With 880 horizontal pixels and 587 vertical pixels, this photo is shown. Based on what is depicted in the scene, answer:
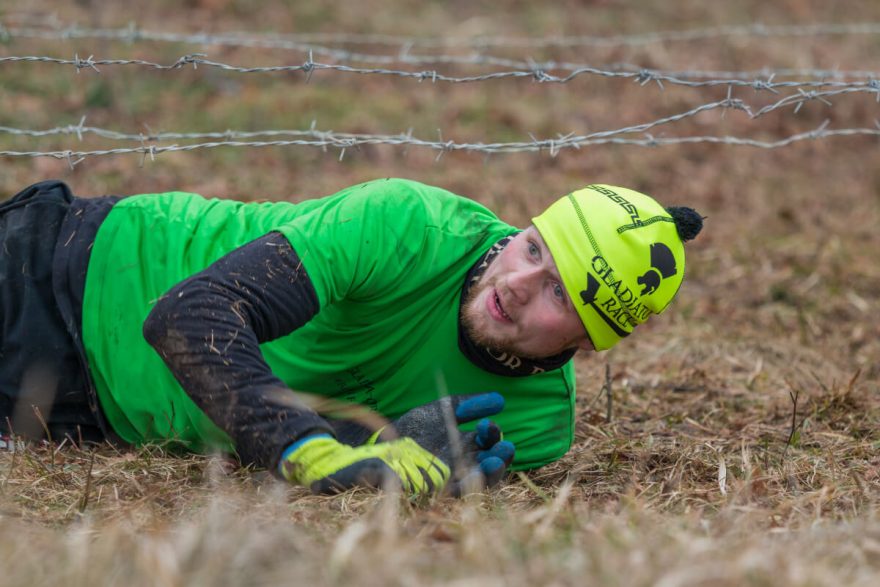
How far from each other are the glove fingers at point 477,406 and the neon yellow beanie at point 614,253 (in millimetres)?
363

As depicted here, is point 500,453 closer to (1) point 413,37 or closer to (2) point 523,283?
(2) point 523,283

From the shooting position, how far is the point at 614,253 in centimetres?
335

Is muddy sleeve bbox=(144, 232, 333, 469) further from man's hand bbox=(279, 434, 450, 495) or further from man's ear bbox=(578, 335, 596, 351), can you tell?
man's ear bbox=(578, 335, 596, 351)

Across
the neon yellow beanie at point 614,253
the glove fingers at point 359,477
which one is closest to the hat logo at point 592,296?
the neon yellow beanie at point 614,253

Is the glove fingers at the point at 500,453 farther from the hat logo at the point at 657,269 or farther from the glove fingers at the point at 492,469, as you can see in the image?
the hat logo at the point at 657,269

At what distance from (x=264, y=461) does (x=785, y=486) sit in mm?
1662

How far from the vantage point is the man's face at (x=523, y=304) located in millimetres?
3354

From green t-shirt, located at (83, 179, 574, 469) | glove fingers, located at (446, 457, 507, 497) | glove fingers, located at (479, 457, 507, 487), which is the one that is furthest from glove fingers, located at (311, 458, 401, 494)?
green t-shirt, located at (83, 179, 574, 469)

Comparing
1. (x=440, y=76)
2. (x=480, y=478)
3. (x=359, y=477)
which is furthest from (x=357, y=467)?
(x=440, y=76)

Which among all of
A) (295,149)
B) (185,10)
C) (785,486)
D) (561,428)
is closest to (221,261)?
(561,428)

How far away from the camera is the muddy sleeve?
2980mm

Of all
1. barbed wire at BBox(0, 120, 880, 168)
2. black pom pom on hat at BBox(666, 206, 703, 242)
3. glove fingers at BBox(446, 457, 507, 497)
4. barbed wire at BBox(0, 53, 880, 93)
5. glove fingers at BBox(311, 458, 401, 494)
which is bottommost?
glove fingers at BBox(446, 457, 507, 497)

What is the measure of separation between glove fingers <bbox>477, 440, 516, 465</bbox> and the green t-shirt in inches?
11.8

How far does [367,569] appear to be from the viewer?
219 cm
